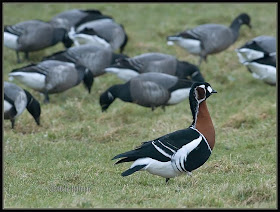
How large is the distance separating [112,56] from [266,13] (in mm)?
6638

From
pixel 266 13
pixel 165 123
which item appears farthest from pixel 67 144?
pixel 266 13

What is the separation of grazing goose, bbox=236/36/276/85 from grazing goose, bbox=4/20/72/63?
466 centimetres

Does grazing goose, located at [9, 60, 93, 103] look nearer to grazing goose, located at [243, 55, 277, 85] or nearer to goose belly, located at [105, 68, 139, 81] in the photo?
goose belly, located at [105, 68, 139, 81]

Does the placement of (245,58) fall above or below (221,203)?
below

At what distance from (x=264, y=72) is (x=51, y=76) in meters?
4.29

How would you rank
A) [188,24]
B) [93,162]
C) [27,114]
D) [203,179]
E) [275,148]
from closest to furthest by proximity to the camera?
[203,179], [93,162], [275,148], [27,114], [188,24]

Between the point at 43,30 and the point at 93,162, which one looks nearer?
the point at 93,162

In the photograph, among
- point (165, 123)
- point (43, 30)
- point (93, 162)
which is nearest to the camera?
point (93, 162)

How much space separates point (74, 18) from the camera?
18578mm

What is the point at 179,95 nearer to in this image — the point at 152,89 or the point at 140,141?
the point at 152,89

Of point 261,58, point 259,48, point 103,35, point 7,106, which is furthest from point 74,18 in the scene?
point 7,106

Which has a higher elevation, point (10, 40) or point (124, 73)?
point (10, 40)

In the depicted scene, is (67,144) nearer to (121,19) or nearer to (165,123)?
(165,123)

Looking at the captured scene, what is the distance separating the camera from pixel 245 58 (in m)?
15.0
